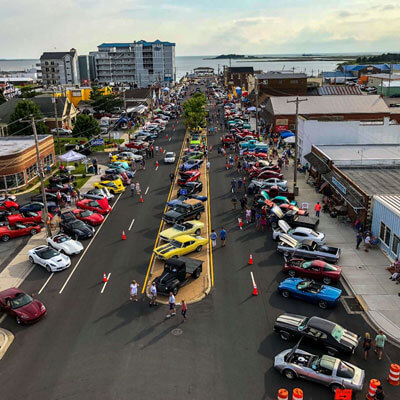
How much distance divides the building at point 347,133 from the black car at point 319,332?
115 feet

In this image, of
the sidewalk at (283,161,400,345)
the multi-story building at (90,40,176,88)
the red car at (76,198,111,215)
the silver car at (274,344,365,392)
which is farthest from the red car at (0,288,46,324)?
the multi-story building at (90,40,176,88)

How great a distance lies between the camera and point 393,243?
26953 mm

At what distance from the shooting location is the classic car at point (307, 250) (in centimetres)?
2697

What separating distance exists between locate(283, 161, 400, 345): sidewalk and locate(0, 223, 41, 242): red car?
76.0ft

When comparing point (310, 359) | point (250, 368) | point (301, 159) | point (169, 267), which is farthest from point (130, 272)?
point (301, 159)

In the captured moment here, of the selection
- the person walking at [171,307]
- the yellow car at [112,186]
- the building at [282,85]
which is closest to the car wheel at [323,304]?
the person walking at [171,307]

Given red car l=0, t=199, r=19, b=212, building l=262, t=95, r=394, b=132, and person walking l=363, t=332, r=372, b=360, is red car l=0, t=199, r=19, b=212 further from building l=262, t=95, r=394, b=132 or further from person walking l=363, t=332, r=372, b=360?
building l=262, t=95, r=394, b=132

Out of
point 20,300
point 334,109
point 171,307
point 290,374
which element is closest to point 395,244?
point 290,374

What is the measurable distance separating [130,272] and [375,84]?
120141 mm

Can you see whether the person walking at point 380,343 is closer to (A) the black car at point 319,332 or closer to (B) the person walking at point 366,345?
(B) the person walking at point 366,345

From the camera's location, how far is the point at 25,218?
34.6m

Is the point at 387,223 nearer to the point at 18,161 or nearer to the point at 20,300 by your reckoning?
the point at 20,300

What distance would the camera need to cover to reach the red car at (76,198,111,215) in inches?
1478

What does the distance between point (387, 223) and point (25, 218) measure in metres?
28.1
